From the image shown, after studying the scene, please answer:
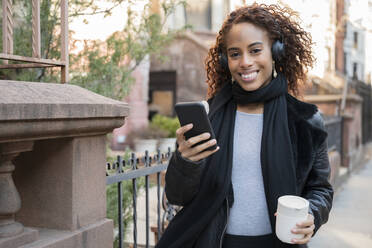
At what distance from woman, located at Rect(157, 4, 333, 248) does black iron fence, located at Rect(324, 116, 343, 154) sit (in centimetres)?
662

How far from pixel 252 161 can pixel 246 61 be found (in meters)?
0.47

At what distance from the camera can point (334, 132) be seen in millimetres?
9602

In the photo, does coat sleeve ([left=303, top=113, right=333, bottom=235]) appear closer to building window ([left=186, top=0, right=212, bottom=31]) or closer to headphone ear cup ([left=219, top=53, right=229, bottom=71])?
headphone ear cup ([left=219, top=53, right=229, bottom=71])

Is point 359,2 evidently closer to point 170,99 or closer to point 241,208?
point 170,99

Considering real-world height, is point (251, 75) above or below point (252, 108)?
above

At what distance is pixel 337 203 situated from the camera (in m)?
7.67

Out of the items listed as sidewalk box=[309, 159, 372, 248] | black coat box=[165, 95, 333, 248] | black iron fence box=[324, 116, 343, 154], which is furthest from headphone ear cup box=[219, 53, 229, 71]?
black iron fence box=[324, 116, 343, 154]

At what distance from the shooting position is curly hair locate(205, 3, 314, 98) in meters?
2.02

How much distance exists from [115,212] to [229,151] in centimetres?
227

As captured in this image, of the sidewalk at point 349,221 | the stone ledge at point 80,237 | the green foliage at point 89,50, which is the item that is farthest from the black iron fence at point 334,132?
the stone ledge at point 80,237

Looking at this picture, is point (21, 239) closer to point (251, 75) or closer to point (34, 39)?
point (34, 39)

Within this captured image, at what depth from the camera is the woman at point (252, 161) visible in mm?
1884

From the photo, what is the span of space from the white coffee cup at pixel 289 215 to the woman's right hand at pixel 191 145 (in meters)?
0.34

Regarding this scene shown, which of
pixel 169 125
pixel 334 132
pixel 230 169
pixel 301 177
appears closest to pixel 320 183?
pixel 301 177
